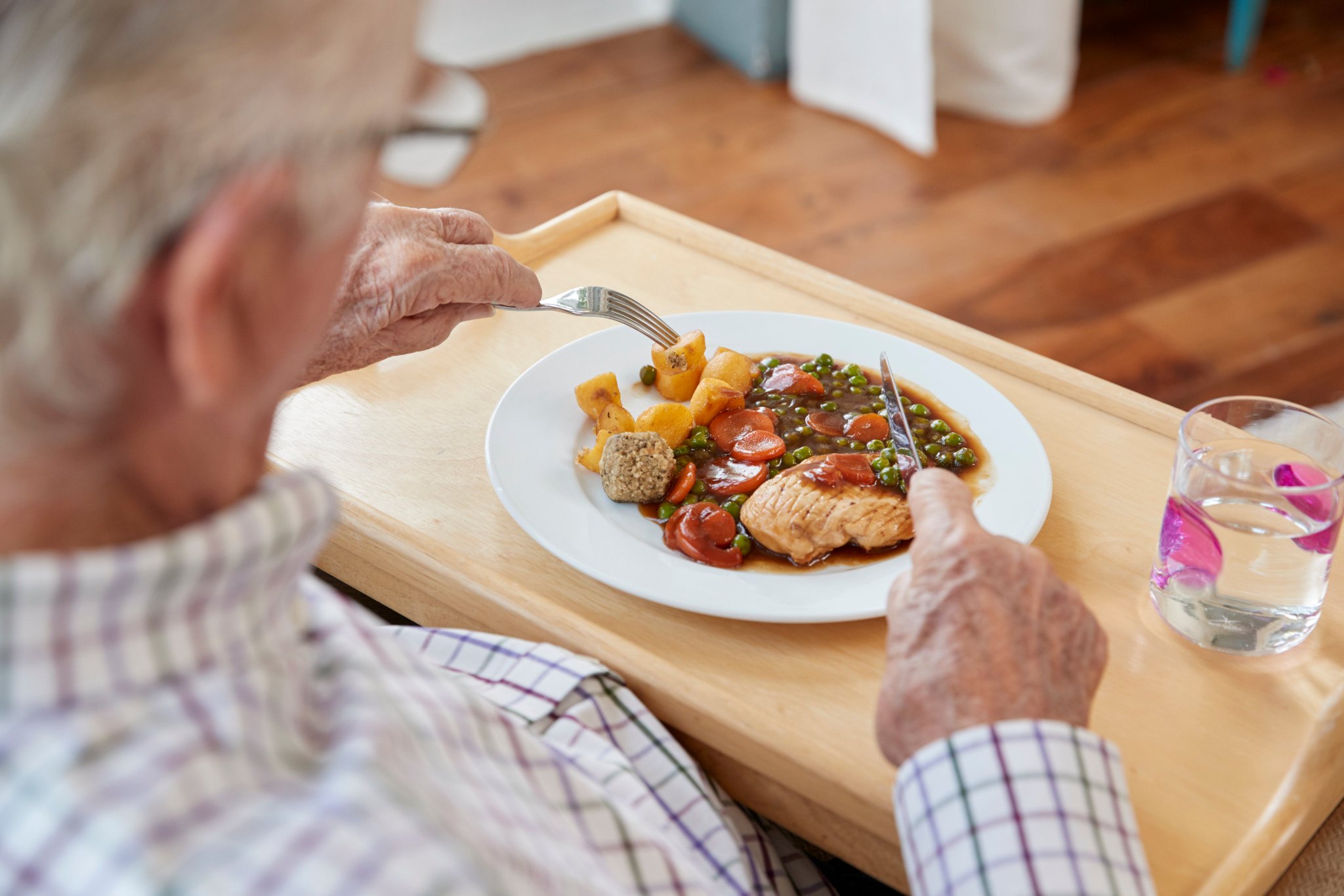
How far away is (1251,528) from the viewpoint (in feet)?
2.89

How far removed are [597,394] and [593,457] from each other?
0.27 feet

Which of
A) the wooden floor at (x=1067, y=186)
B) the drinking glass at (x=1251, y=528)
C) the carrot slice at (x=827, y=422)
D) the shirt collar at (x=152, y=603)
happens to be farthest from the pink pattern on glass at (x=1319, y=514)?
the wooden floor at (x=1067, y=186)

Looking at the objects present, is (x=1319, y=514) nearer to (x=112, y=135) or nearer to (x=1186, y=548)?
(x=1186, y=548)

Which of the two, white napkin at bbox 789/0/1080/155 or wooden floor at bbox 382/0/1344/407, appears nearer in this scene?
wooden floor at bbox 382/0/1344/407

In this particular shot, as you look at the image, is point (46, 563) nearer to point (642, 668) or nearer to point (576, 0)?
point (642, 668)

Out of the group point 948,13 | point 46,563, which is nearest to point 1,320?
point 46,563

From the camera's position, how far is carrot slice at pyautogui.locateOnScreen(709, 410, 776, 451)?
3.68 ft

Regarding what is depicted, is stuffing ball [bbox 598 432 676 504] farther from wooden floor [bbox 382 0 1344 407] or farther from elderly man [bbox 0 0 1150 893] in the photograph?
wooden floor [bbox 382 0 1344 407]

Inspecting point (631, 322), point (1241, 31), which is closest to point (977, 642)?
point (631, 322)

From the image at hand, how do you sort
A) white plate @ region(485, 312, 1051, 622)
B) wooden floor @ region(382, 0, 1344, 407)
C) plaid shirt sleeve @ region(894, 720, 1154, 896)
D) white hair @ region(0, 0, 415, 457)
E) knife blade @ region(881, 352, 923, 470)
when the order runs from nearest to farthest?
white hair @ region(0, 0, 415, 457)
plaid shirt sleeve @ region(894, 720, 1154, 896)
white plate @ region(485, 312, 1051, 622)
knife blade @ region(881, 352, 923, 470)
wooden floor @ region(382, 0, 1344, 407)

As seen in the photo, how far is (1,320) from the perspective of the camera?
0.48m

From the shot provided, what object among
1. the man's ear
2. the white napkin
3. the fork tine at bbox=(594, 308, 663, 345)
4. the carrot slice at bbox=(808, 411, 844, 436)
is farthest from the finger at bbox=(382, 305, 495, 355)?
the white napkin

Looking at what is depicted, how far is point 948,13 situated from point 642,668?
8.58 feet

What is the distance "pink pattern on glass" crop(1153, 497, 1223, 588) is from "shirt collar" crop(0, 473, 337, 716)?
0.64 meters
